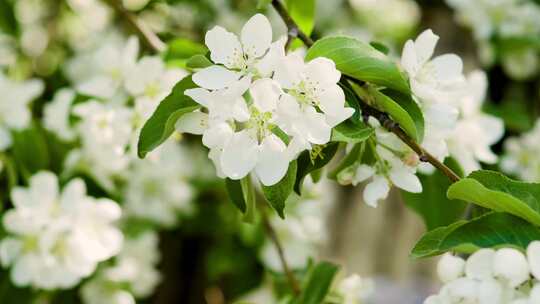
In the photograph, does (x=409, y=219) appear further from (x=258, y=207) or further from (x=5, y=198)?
(x=5, y=198)

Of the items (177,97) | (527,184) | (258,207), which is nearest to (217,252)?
(258,207)

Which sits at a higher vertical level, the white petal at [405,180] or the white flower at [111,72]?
the white petal at [405,180]

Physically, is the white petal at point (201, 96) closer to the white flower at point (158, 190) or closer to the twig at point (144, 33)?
the twig at point (144, 33)

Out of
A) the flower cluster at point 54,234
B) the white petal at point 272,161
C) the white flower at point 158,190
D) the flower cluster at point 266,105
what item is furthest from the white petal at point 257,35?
the white flower at point 158,190

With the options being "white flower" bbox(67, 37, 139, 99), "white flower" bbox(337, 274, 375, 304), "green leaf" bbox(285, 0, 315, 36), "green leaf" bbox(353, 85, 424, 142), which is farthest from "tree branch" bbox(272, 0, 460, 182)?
"white flower" bbox(67, 37, 139, 99)

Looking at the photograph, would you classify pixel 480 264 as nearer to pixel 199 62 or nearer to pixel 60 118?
pixel 199 62

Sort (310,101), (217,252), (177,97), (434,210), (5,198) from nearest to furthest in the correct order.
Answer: (310,101) < (177,97) < (434,210) < (5,198) < (217,252)
